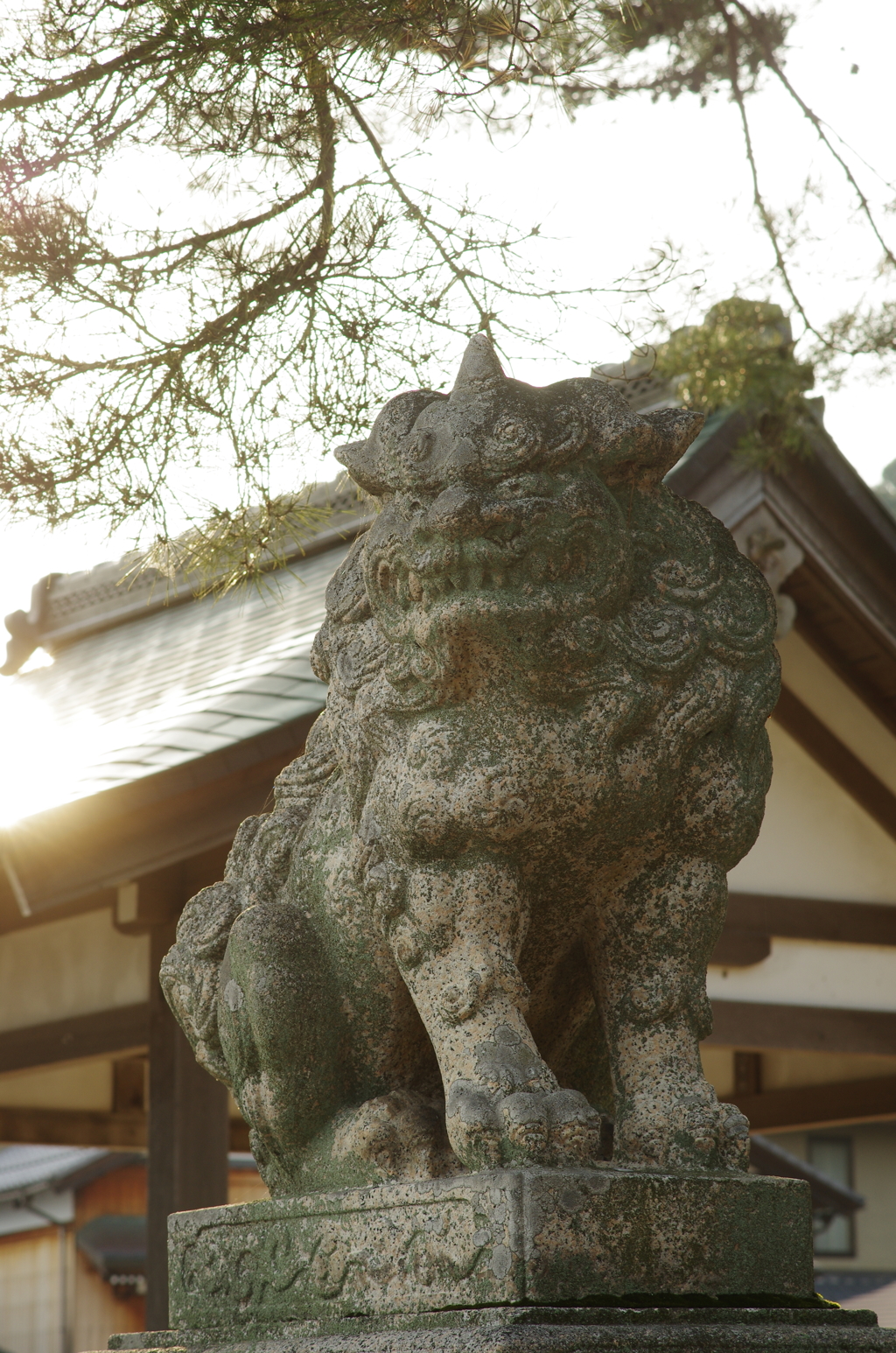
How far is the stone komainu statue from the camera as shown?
1.74 meters

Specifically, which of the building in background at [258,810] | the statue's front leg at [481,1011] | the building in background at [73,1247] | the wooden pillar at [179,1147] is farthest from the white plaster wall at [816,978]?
the building in background at [73,1247]

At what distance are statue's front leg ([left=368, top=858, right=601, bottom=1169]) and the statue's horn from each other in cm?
58

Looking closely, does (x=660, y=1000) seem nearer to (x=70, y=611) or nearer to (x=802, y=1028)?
(x=802, y=1028)

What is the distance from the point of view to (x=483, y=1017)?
5.70ft

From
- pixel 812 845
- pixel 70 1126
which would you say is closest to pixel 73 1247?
pixel 70 1126

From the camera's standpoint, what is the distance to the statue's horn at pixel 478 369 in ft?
6.07

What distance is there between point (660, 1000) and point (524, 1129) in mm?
299

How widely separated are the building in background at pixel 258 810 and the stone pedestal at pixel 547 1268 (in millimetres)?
1565

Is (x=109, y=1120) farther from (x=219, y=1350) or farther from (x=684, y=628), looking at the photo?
(x=684, y=628)

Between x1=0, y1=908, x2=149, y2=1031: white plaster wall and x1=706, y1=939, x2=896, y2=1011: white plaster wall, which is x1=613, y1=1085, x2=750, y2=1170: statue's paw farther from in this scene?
x1=706, y1=939, x2=896, y2=1011: white plaster wall

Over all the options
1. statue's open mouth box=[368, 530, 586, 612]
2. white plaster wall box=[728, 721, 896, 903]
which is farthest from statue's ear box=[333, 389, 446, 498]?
white plaster wall box=[728, 721, 896, 903]

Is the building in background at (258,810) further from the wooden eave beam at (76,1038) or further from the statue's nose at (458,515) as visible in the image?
the statue's nose at (458,515)

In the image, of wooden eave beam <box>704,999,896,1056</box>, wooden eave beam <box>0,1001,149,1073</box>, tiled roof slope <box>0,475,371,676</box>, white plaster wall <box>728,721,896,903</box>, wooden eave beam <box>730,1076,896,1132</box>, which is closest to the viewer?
wooden eave beam <box>0,1001,149,1073</box>

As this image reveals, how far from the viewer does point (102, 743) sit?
4691 millimetres
